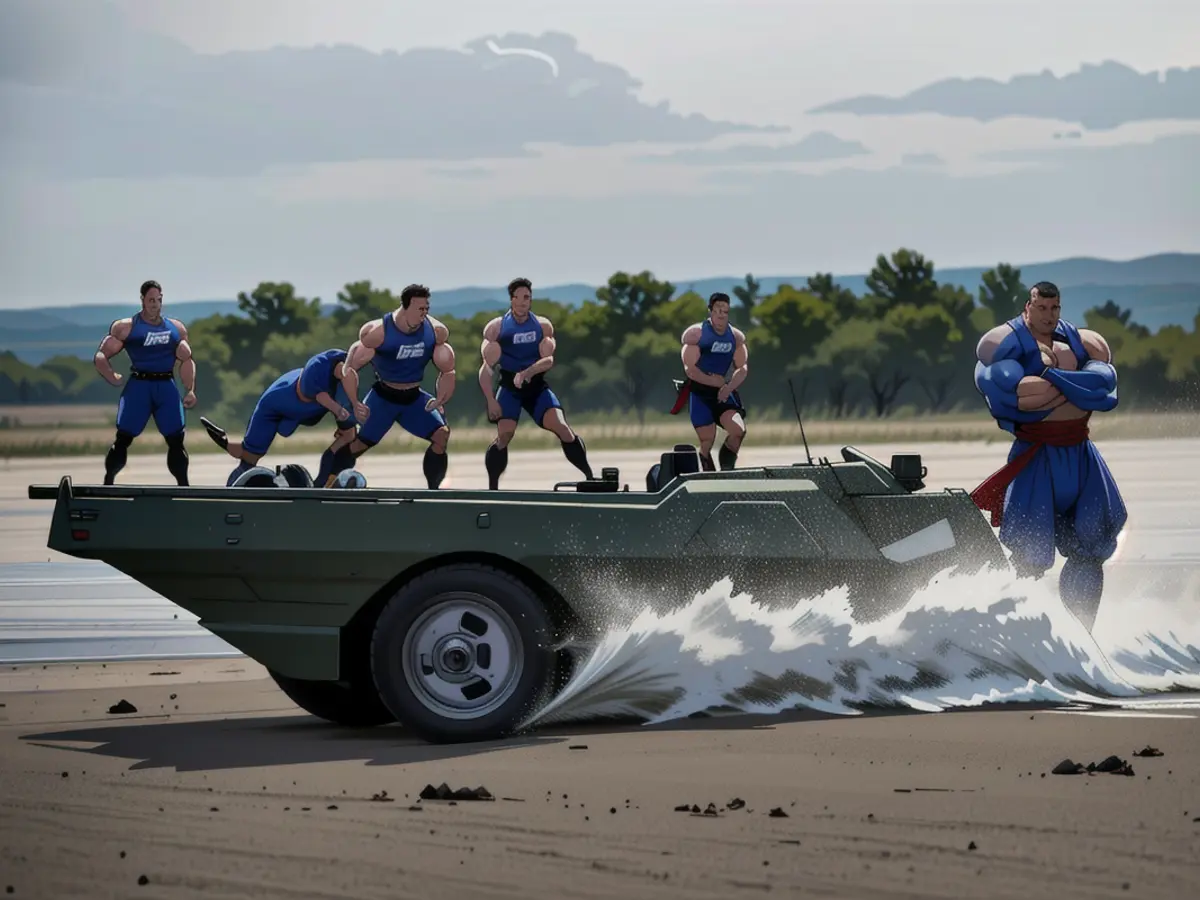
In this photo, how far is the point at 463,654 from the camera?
9.17 meters

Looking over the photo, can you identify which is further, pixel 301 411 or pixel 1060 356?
pixel 301 411

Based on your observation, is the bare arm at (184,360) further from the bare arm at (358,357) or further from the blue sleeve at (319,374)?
the bare arm at (358,357)

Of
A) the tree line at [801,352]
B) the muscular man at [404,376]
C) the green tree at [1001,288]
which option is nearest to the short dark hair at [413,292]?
the muscular man at [404,376]

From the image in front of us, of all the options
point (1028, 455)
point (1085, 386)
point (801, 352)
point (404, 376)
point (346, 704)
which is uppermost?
point (801, 352)

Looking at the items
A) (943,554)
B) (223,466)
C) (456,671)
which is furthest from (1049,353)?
(223,466)

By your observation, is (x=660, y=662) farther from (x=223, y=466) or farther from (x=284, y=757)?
(x=223, y=466)

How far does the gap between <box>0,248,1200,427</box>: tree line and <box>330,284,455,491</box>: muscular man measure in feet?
294

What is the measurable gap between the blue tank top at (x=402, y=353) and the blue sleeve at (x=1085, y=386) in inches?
227

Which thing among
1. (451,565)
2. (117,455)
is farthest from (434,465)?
(451,565)

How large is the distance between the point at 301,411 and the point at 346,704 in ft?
23.0

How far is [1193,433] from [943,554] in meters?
59.1

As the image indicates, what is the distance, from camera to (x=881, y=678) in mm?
9812

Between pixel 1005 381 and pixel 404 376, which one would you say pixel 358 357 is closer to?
pixel 404 376

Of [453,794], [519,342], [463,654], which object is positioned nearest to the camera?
[453,794]
